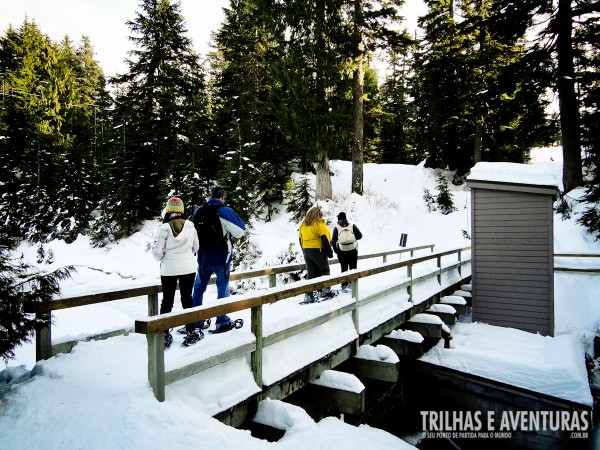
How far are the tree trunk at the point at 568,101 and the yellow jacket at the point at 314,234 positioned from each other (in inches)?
593

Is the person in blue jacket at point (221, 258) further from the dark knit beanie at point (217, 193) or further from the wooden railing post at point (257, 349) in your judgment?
the wooden railing post at point (257, 349)

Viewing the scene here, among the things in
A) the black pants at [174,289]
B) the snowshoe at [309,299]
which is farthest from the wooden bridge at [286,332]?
the snowshoe at [309,299]

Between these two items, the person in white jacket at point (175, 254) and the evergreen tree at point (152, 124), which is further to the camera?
the evergreen tree at point (152, 124)

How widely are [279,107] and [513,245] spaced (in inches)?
492

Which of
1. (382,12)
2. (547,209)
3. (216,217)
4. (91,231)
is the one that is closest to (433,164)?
(382,12)

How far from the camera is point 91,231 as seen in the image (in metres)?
23.7

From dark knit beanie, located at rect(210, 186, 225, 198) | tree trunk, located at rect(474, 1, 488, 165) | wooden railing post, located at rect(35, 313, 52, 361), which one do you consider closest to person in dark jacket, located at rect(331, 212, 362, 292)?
dark knit beanie, located at rect(210, 186, 225, 198)

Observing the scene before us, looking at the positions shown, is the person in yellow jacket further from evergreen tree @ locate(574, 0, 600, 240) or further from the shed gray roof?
evergreen tree @ locate(574, 0, 600, 240)

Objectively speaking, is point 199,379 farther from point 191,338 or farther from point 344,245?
point 344,245

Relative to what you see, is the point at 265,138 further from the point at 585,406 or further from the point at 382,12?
the point at 585,406

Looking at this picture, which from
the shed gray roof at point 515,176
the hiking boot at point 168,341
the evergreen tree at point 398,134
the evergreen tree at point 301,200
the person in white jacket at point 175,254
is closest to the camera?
the hiking boot at point 168,341

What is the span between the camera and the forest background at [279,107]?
55.9 feet

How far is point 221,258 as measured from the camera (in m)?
5.10

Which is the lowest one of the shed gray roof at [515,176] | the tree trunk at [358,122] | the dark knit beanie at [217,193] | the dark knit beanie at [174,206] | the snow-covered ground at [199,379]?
the snow-covered ground at [199,379]
